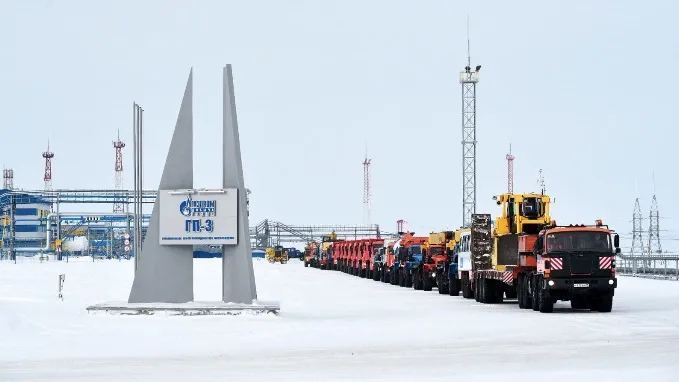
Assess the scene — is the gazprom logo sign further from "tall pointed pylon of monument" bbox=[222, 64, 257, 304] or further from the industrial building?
the industrial building

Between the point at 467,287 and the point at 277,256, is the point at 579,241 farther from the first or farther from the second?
the point at 277,256

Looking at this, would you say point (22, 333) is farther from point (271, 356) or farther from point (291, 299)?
point (291, 299)

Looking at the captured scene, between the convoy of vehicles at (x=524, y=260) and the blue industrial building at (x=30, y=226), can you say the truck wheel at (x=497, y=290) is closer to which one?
the convoy of vehicles at (x=524, y=260)

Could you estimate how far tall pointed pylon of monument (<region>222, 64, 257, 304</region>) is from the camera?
3198 centimetres

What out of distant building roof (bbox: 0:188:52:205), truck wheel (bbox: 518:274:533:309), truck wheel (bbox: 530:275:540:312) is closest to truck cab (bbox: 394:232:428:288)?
truck wheel (bbox: 518:274:533:309)

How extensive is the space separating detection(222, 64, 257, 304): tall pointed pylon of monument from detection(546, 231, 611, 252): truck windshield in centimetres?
852

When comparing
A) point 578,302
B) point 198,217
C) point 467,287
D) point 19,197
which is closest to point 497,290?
point 467,287

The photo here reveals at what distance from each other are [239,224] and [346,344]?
33.9 feet

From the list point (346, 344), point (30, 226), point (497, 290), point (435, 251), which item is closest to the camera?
point (346, 344)

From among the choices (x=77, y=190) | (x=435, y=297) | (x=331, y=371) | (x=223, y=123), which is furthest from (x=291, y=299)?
(x=77, y=190)

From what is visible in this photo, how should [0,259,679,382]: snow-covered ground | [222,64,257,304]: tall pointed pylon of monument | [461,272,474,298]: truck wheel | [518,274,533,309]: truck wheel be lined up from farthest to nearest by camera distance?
[461,272,474,298]: truck wheel → [518,274,533,309]: truck wheel → [222,64,257,304]: tall pointed pylon of monument → [0,259,679,382]: snow-covered ground

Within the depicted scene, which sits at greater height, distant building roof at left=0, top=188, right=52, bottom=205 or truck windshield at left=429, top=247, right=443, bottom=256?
distant building roof at left=0, top=188, right=52, bottom=205

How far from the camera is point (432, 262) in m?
52.8

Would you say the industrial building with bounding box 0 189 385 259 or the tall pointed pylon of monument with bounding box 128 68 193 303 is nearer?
the tall pointed pylon of monument with bounding box 128 68 193 303
